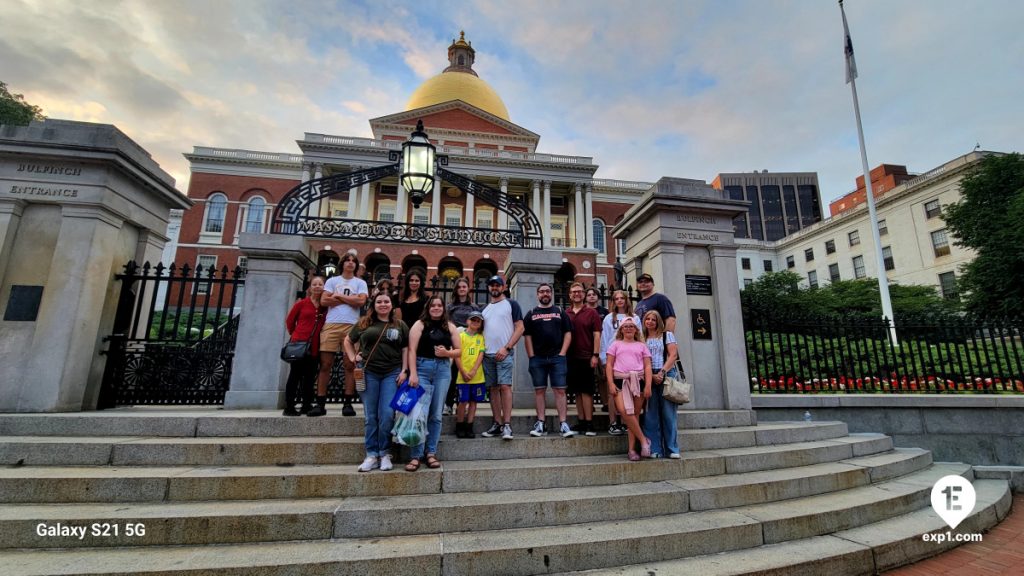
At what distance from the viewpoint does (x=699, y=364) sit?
646 centimetres

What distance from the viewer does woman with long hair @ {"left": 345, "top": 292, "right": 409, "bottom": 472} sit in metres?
4.01

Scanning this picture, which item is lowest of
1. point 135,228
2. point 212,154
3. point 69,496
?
point 69,496

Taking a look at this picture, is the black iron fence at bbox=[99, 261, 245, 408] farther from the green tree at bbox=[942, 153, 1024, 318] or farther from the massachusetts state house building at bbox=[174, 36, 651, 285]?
the massachusetts state house building at bbox=[174, 36, 651, 285]

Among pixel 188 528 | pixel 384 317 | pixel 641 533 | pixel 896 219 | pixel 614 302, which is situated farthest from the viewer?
pixel 896 219

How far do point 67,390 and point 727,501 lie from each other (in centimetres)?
793

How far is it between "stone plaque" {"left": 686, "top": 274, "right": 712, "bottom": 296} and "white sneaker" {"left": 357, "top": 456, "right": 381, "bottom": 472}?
5.18 m

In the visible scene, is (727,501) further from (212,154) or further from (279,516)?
(212,154)

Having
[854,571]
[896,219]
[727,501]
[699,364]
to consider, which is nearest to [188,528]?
[727,501]

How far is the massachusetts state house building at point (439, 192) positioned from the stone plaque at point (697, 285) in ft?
92.9

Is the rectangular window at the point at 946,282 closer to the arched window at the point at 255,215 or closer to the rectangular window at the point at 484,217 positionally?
the rectangular window at the point at 484,217

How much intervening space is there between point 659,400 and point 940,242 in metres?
46.7

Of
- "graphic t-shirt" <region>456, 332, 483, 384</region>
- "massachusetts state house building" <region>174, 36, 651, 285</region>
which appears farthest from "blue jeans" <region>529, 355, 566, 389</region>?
"massachusetts state house building" <region>174, 36, 651, 285</region>

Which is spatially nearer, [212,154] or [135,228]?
[135,228]

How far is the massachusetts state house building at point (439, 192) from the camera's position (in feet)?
118
